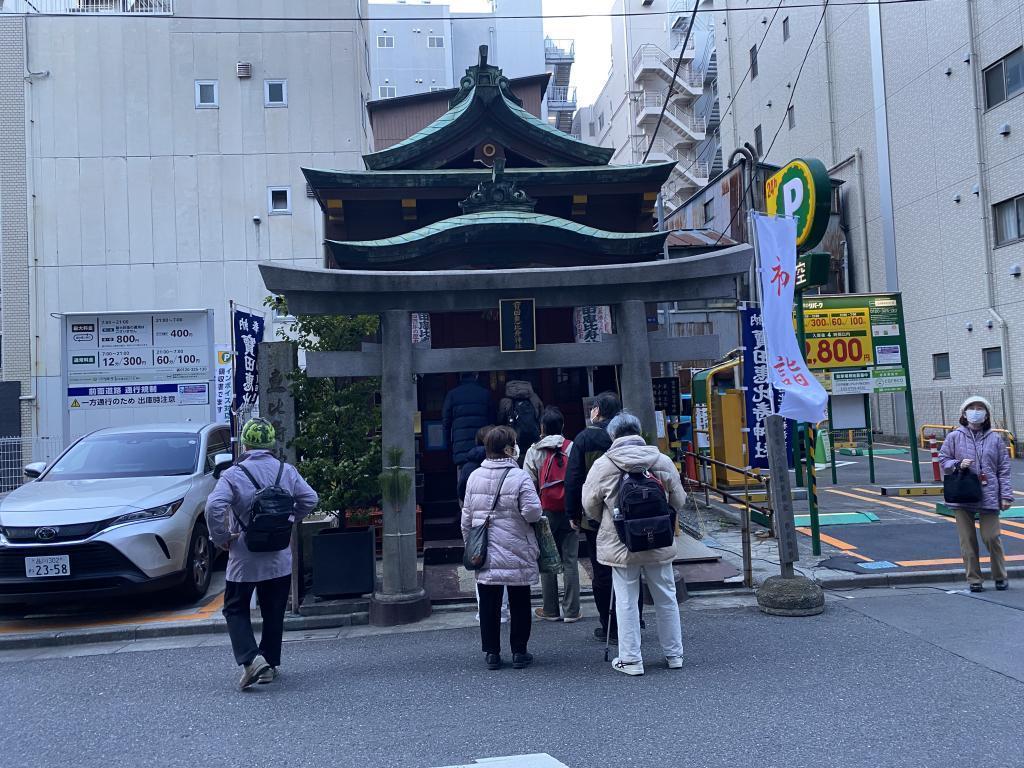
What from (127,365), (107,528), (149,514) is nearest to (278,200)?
(127,365)

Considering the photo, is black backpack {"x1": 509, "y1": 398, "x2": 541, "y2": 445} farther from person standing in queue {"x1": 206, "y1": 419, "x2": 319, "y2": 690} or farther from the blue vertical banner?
person standing in queue {"x1": 206, "y1": 419, "x2": 319, "y2": 690}

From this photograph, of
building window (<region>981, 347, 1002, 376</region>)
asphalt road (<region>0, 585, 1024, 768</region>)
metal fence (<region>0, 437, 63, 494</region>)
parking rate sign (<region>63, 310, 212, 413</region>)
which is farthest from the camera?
building window (<region>981, 347, 1002, 376</region>)

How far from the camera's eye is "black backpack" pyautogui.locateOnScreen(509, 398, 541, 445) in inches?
338

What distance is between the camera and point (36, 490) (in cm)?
805

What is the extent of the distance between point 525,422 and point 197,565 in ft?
12.8

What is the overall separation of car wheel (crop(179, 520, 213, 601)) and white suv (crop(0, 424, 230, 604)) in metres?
0.01

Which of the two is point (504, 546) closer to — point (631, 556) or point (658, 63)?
point (631, 556)

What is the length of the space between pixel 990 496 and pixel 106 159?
73.6 ft

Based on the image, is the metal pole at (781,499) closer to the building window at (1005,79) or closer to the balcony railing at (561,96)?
the building window at (1005,79)

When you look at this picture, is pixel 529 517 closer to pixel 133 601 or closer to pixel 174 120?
pixel 133 601

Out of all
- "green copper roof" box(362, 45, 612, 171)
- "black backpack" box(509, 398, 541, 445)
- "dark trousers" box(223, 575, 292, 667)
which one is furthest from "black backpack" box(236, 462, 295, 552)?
"green copper roof" box(362, 45, 612, 171)

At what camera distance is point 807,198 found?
28.5ft

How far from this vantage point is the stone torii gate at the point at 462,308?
7.38 m

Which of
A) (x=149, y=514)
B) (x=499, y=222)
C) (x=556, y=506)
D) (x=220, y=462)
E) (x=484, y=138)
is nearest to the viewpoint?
(x=556, y=506)
